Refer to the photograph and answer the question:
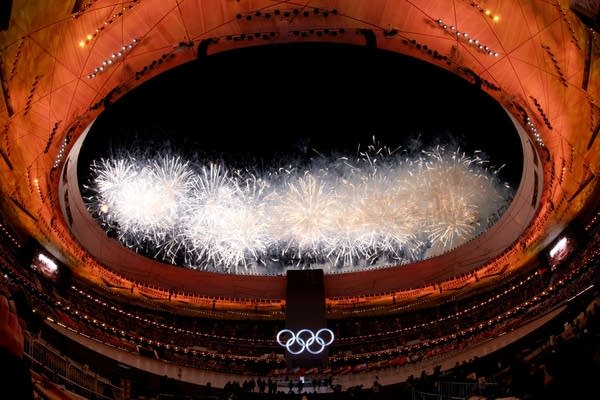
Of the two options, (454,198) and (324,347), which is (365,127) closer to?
(454,198)

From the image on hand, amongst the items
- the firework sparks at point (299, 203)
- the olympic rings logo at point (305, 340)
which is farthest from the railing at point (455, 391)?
the firework sparks at point (299, 203)

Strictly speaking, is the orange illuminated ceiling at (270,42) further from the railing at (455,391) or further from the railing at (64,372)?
the railing at (455,391)

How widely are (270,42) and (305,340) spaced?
14.8m

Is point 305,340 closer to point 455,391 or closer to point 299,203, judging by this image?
point 299,203

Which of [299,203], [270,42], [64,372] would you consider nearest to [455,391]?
[64,372]

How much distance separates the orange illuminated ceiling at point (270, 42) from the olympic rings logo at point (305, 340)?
1069 cm

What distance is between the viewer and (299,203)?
111 feet

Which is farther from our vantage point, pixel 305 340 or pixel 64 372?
pixel 305 340

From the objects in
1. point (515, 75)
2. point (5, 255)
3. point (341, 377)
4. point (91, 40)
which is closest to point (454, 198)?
point (515, 75)

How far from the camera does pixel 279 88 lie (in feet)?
107

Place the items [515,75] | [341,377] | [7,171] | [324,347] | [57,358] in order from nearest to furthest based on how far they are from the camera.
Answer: [57,358]
[7,171]
[515,75]
[341,377]
[324,347]

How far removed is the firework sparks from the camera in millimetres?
32094

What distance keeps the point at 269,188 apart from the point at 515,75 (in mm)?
14122

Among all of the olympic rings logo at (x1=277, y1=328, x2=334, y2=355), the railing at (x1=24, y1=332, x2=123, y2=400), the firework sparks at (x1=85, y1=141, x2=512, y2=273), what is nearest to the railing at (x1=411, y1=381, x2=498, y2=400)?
the railing at (x1=24, y1=332, x2=123, y2=400)
